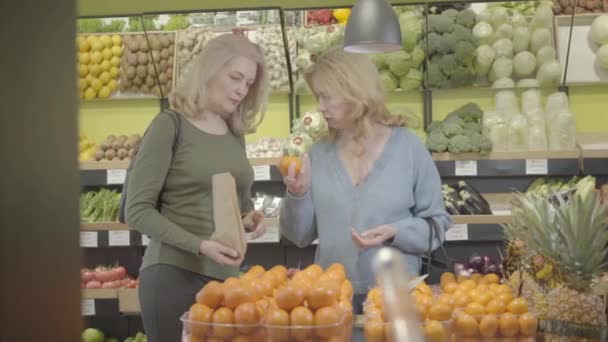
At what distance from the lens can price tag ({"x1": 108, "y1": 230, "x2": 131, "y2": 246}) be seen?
5098mm

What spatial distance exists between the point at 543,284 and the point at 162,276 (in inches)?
43.7

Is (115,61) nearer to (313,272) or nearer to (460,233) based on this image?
(460,233)

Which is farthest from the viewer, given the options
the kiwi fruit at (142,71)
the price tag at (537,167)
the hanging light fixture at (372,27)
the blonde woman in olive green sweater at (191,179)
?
the kiwi fruit at (142,71)

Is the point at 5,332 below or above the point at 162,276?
above

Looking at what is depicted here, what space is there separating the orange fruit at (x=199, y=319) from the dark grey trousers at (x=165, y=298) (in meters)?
0.65

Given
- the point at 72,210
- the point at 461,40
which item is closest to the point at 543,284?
Answer: the point at 72,210

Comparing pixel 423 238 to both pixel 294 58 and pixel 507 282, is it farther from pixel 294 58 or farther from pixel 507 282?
pixel 294 58

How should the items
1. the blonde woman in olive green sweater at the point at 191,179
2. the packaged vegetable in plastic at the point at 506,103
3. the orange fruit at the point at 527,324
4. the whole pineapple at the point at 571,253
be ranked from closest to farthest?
the orange fruit at the point at 527,324, the whole pineapple at the point at 571,253, the blonde woman in olive green sweater at the point at 191,179, the packaged vegetable in plastic at the point at 506,103

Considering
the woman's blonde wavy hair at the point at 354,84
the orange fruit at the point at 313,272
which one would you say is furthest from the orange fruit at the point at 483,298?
the woman's blonde wavy hair at the point at 354,84

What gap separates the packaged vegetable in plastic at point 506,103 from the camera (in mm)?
5273

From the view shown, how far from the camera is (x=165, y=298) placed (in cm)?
261

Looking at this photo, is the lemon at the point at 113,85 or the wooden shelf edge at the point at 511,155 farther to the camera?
the lemon at the point at 113,85

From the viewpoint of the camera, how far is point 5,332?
291mm

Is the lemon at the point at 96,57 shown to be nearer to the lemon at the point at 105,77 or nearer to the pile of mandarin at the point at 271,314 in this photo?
the lemon at the point at 105,77
